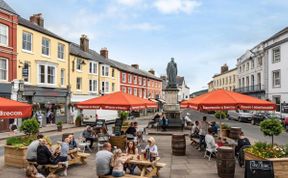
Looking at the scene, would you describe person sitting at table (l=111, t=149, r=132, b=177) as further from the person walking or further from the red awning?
the person walking

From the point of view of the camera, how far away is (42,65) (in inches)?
1247

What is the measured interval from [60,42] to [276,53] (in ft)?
86.7

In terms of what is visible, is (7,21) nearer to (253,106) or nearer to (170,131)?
(170,131)

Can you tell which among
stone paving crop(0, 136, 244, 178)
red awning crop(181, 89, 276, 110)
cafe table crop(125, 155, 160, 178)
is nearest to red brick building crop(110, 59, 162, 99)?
stone paving crop(0, 136, 244, 178)

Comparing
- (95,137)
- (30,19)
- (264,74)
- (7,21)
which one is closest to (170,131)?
(95,137)

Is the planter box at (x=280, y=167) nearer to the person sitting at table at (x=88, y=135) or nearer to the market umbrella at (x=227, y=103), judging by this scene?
the market umbrella at (x=227, y=103)

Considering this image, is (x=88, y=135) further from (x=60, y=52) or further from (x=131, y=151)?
(x=60, y=52)

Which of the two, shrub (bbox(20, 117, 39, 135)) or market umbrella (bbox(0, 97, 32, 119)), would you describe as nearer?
market umbrella (bbox(0, 97, 32, 119))

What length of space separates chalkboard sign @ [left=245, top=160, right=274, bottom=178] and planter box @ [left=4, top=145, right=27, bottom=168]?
25.0 feet

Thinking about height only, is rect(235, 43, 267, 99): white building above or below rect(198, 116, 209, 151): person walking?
above

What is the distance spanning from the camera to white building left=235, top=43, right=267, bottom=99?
1779 inches

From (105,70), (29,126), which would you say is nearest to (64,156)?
(29,126)

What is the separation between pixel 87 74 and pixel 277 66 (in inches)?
956

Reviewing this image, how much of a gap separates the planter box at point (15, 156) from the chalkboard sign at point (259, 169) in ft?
25.0
